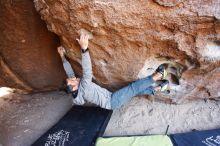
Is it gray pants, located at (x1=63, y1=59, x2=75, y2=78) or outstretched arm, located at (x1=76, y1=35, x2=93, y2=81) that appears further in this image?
gray pants, located at (x1=63, y1=59, x2=75, y2=78)

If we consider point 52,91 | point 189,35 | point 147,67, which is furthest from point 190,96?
point 52,91


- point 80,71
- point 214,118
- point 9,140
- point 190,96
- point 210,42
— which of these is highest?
point 210,42

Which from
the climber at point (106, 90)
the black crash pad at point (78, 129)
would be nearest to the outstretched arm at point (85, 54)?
the climber at point (106, 90)

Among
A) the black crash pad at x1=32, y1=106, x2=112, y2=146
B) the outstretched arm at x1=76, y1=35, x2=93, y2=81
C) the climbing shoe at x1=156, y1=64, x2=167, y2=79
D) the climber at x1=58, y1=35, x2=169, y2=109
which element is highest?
the outstretched arm at x1=76, y1=35, x2=93, y2=81

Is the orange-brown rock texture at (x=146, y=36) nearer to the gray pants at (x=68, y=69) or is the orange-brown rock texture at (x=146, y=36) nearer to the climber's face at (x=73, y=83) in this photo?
the gray pants at (x=68, y=69)

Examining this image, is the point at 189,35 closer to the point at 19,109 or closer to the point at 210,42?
the point at 210,42

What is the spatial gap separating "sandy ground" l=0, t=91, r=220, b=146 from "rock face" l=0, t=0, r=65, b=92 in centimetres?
26

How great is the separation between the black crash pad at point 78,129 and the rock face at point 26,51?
1.93 ft

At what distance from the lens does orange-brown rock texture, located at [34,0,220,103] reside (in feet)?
7.18

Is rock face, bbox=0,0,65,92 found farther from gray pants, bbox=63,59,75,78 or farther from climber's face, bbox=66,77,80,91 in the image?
climber's face, bbox=66,77,80,91

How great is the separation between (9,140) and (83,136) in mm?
887

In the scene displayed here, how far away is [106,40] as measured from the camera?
8.23 ft

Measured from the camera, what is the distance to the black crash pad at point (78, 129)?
9.12ft

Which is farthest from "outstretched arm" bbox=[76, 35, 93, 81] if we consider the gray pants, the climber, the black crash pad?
the black crash pad
